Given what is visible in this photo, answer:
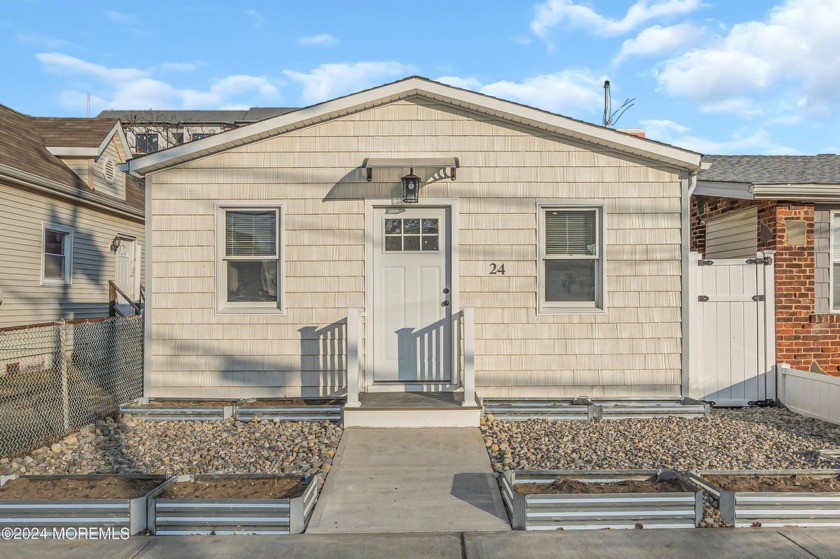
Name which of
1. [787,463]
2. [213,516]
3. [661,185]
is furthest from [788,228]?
[213,516]

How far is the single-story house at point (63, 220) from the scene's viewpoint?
9.45m

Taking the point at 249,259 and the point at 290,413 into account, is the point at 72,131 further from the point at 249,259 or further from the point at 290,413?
the point at 290,413

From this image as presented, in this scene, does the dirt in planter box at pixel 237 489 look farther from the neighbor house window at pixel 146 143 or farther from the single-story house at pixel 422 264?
the neighbor house window at pixel 146 143

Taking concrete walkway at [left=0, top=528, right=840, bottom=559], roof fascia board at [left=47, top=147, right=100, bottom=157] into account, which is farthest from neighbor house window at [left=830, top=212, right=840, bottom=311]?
roof fascia board at [left=47, top=147, right=100, bottom=157]

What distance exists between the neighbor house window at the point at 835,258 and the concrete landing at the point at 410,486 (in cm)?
471

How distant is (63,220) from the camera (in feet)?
35.4

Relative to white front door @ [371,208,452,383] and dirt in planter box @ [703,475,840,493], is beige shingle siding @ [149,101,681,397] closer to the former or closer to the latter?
white front door @ [371,208,452,383]

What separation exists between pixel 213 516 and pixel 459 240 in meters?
3.77

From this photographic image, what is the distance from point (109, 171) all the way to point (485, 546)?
40.7ft

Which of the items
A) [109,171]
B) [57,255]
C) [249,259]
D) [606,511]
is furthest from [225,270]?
[109,171]

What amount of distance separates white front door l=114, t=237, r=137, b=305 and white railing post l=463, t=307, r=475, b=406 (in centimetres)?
986

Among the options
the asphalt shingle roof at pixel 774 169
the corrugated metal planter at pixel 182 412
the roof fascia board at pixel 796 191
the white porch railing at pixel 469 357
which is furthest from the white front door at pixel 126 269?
the roof fascia board at pixel 796 191

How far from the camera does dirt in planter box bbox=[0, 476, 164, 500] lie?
371 centimetres

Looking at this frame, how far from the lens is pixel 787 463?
4.59 m
